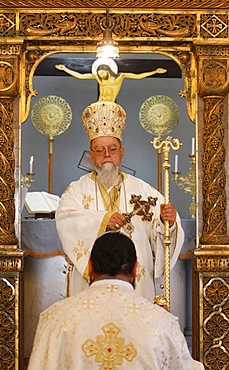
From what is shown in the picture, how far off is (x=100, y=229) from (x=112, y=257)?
7.32 feet

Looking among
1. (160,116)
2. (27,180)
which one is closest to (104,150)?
(27,180)

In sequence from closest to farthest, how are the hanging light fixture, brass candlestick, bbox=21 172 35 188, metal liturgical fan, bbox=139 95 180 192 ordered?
1. the hanging light fixture
2. brass candlestick, bbox=21 172 35 188
3. metal liturgical fan, bbox=139 95 180 192

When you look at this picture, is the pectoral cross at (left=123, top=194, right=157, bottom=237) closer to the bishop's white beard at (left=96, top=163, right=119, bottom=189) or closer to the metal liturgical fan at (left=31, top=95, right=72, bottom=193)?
the bishop's white beard at (left=96, top=163, right=119, bottom=189)

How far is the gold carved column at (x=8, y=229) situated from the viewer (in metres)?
6.71

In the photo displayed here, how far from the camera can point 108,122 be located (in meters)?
6.56

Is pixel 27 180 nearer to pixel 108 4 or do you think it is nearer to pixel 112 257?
pixel 108 4

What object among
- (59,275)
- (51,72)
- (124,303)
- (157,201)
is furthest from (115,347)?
(51,72)

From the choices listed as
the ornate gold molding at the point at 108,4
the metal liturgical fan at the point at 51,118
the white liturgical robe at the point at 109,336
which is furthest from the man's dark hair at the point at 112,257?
the metal liturgical fan at the point at 51,118

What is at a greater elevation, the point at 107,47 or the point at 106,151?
the point at 107,47

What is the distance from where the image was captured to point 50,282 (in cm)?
770

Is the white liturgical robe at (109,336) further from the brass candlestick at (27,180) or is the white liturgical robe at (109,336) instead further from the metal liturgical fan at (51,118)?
the metal liturgical fan at (51,118)

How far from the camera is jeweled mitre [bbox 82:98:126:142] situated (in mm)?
6536

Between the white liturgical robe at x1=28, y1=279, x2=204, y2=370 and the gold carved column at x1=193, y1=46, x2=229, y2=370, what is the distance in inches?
112

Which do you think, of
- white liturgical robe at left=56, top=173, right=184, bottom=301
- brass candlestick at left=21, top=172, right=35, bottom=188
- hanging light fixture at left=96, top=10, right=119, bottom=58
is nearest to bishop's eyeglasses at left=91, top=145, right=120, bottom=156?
white liturgical robe at left=56, top=173, right=184, bottom=301
